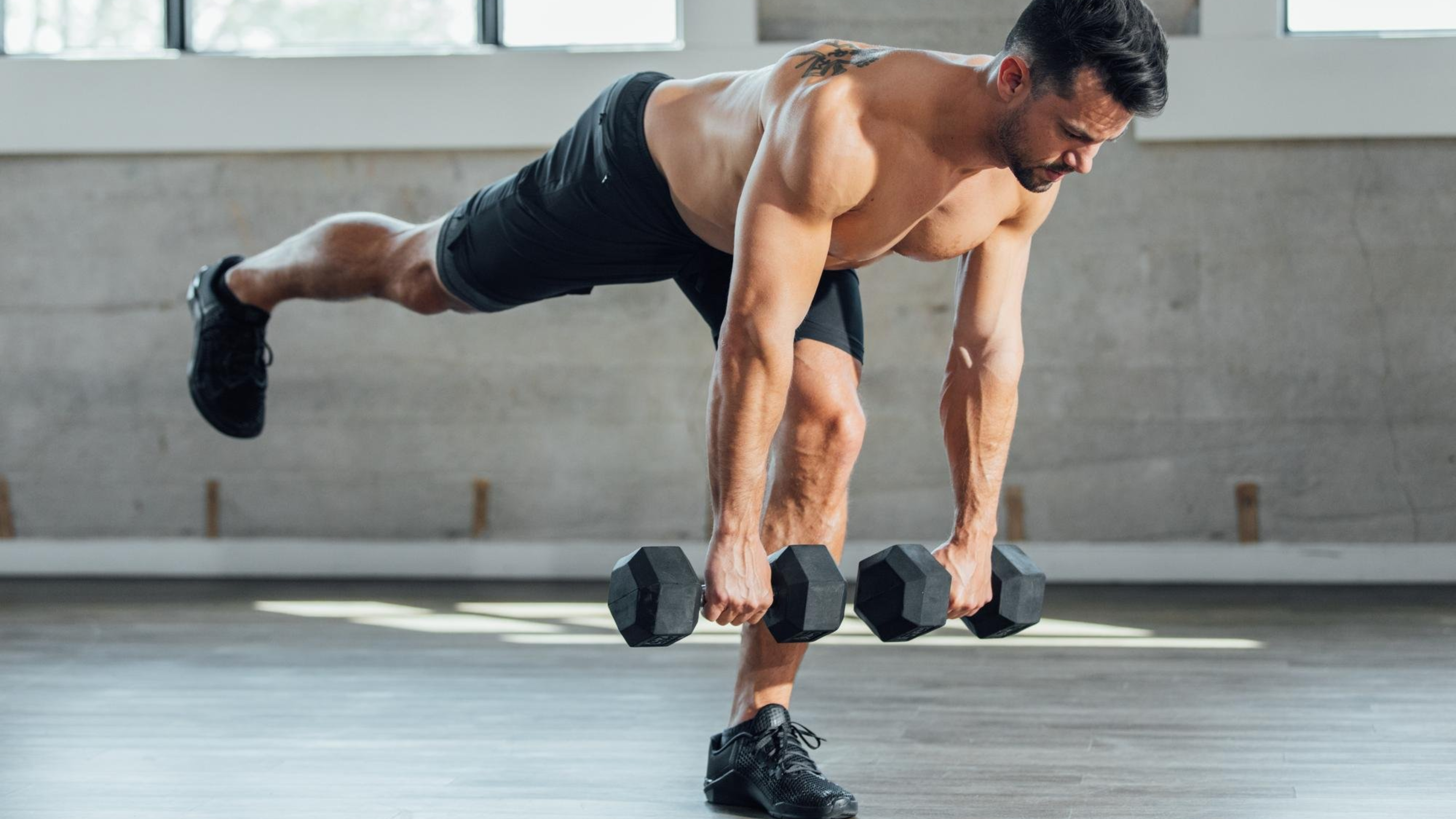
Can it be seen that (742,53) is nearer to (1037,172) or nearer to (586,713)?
(586,713)

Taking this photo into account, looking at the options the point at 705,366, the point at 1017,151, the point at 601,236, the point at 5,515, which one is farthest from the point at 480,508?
the point at 1017,151

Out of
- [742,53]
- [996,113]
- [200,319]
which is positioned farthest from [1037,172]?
→ [742,53]

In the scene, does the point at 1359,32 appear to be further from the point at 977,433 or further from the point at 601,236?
the point at 601,236

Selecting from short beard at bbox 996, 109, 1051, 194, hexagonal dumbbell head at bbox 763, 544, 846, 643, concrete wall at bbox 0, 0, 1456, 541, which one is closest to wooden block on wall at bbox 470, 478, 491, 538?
concrete wall at bbox 0, 0, 1456, 541

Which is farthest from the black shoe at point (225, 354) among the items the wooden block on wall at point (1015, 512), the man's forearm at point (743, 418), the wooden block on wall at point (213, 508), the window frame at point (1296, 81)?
the window frame at point (1296, 81)

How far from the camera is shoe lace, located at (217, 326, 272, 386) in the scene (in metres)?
2.62

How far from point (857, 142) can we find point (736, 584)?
541 mm

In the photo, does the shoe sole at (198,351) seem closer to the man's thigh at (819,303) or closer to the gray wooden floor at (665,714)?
the gray wooden floor at (665,714)

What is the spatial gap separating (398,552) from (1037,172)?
3.33 metres

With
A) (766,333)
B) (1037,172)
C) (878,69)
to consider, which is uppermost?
(878,69)

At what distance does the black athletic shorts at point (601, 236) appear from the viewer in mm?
1962

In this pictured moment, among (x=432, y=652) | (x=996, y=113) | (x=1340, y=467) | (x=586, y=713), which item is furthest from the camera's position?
(x=1340, y=467)

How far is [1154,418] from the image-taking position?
14.2ft

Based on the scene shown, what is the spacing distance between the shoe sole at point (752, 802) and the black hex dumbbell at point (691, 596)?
0.29 metres
